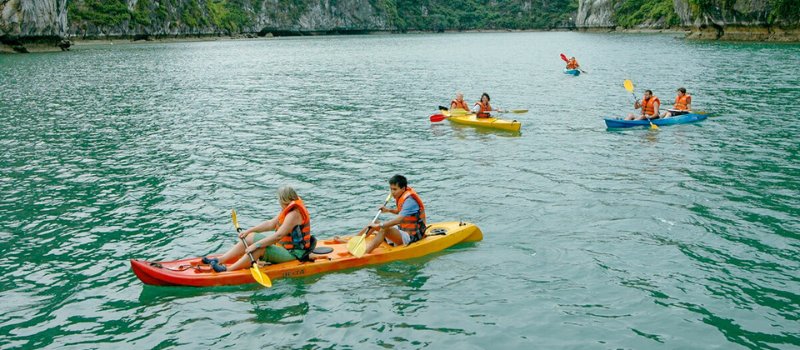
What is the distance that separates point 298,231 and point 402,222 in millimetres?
2196

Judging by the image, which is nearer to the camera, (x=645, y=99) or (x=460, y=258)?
(x=460, y=258)

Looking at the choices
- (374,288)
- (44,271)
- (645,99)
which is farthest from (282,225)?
(645,99)

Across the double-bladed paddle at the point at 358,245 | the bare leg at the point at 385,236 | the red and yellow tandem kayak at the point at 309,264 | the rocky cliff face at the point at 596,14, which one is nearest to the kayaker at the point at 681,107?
the red and yellow tandem kayak at the point at 309,264

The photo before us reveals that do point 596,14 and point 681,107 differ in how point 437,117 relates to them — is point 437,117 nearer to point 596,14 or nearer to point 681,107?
point 681,107

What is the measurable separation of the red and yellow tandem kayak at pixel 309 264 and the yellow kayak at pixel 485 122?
13120mm

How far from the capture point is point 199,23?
160m

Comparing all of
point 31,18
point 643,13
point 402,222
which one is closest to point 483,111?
point 402,222

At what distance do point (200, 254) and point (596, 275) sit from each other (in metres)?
8.02

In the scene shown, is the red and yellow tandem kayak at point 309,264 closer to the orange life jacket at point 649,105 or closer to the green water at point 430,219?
the green water at point 430,219

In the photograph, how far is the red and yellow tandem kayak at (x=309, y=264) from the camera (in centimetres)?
1127

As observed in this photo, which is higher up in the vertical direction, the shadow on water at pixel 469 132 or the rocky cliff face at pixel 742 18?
the rocky cliff face at pixel 742 18

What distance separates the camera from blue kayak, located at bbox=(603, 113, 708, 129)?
2602 cm

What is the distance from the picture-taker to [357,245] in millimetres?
12320

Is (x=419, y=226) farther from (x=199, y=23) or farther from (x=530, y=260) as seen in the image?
(x=199, y=23)
